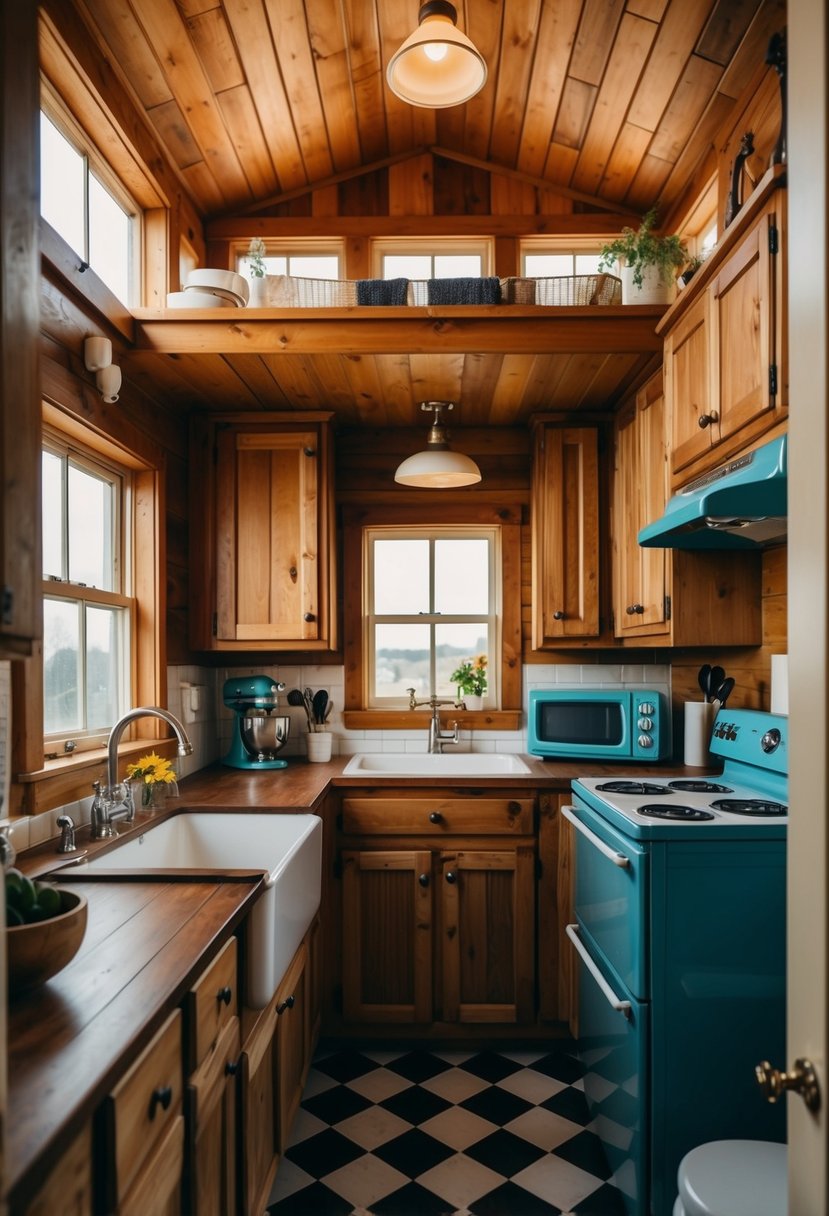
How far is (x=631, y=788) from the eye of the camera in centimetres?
256

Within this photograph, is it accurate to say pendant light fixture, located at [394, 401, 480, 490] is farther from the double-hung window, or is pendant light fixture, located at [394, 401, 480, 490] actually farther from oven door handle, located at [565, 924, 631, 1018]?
oven door handle, located at [565, 924, 631, 1018]

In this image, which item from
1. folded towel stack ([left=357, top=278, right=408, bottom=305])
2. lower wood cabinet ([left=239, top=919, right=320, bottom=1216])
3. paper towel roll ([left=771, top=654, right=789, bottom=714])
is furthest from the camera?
folded towel stack ([left=357, top=278, right=408, bottom=305])

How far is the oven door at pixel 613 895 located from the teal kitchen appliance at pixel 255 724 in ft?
3.89

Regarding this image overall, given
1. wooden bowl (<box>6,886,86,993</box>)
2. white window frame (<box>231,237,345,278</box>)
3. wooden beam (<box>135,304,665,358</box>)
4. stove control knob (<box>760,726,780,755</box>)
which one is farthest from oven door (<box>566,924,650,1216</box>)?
white window frame (<box>231,237,345,278</box>)

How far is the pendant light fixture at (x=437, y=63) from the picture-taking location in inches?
83.0

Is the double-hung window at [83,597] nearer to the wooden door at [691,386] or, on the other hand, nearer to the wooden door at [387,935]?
the wooden door at [387,935]

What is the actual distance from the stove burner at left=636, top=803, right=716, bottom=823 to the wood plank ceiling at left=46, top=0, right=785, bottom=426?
1.38 m

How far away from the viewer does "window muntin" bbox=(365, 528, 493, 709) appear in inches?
146

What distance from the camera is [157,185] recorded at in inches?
107

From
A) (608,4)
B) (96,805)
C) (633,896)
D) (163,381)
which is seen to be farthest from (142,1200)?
(608,4)

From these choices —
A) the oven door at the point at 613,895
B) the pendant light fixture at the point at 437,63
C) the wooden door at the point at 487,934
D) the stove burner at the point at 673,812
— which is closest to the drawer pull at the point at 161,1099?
the oven door at the point at 613,895

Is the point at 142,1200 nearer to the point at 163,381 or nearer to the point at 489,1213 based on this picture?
the point at 489,1213

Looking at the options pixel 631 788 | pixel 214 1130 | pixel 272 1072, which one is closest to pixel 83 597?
pixel 272 1072

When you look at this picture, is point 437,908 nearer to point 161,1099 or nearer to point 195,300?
point 161,1099
